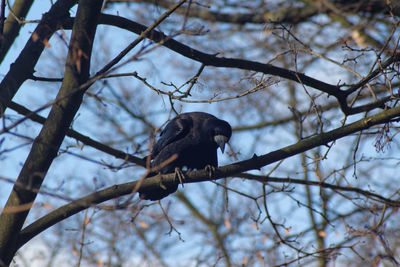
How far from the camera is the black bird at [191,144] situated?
5.09m

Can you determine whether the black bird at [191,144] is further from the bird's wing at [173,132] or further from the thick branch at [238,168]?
the thick branch at [238,168]

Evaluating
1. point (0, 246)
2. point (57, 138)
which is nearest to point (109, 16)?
point (57, 138)

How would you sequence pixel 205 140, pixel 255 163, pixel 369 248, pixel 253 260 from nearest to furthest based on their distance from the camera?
pixel 255 163
pixel 205 140
pixel 369 248
pixel 253 260

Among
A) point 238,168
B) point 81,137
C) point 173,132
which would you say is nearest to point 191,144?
point 173,132

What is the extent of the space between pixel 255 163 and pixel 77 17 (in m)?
1.79

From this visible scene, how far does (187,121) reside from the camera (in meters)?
5.40

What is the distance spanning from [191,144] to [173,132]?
0.27m

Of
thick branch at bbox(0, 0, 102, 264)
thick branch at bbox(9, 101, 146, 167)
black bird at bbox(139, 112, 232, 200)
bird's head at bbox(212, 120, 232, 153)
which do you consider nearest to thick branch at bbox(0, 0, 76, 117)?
thick branch at bbox(9, 101, 146, 167)

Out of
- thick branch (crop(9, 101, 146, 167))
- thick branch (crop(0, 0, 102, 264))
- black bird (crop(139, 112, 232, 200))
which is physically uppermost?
black bird (crop(139, 112, 232, 200))

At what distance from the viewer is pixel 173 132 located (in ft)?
17.3

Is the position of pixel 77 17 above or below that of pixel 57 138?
above

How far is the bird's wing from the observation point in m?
5.25

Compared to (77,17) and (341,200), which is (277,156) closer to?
(77,17)

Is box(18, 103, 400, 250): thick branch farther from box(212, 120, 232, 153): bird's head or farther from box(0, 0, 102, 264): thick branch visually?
box(212, 120, 232, 153): bird's head
